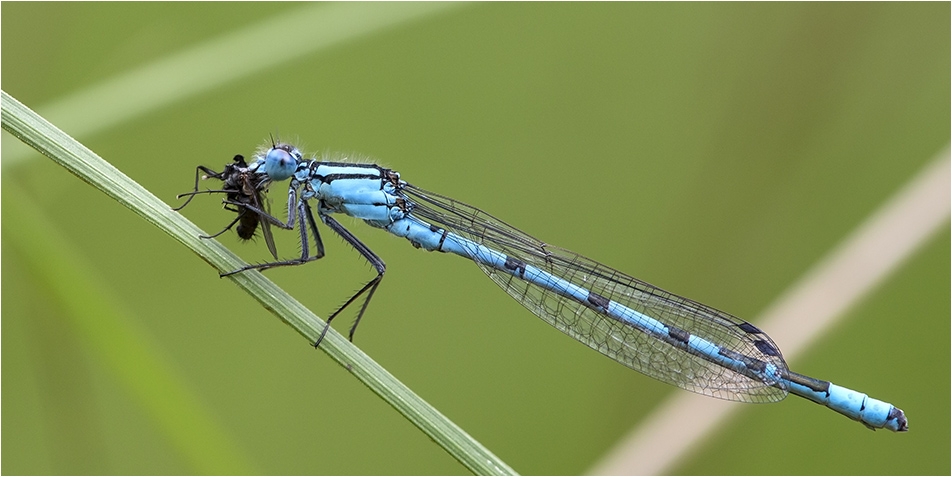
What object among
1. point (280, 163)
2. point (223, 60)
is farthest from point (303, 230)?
point (223, 60)

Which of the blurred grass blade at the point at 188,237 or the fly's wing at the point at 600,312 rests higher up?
the fly's wing at the point at 600,312

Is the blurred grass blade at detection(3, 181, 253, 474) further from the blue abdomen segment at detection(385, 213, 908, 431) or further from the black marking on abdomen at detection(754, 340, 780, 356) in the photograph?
the black marking on abdomen at detection(754, 340, 780, 356)

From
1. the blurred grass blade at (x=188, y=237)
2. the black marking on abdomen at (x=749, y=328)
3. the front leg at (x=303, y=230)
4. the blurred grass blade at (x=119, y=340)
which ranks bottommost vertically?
the blurred grass blade at (x=119, y=340)

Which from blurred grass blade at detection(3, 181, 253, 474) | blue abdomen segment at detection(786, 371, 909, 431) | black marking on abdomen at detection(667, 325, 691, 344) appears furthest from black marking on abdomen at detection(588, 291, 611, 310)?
blurred grass blade at detection(3, 181, 253, 474)

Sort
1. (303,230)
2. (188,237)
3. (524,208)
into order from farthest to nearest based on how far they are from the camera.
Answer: (524,208) < (303,230) < (188,237)

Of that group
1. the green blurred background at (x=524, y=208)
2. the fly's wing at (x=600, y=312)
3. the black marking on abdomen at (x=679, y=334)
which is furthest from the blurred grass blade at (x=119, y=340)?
the black marking on abdomen at (x=679, y=334)

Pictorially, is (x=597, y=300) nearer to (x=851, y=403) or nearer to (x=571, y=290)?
(x=571, y=290)

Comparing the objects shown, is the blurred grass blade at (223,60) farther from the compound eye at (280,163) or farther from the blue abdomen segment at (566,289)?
the blue abdomen segment at (566,289)
